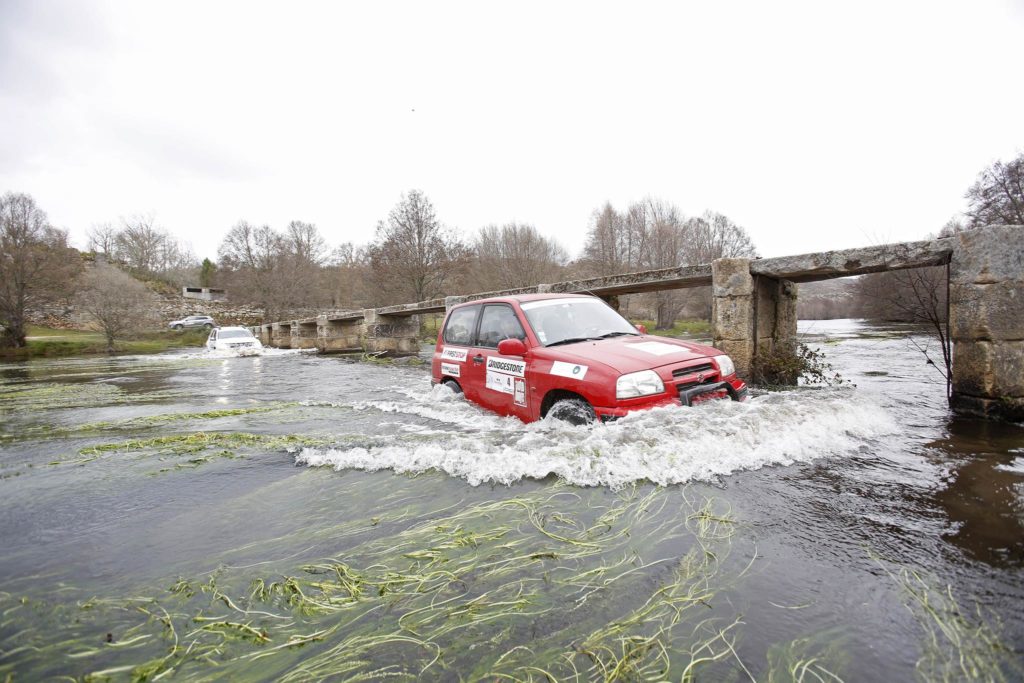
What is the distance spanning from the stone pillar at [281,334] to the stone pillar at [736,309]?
102 ft

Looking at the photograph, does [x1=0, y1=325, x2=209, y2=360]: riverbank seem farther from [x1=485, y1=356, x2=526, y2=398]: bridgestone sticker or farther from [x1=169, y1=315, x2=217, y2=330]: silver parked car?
[x1=485, y1=356, x2=526, y2=398]: bridgestone sticker

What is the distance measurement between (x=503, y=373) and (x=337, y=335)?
22262 millimetres

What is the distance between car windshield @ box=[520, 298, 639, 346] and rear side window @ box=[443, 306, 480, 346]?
3.50ft

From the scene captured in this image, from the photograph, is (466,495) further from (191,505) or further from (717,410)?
(717,410)

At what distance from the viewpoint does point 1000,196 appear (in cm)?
2305

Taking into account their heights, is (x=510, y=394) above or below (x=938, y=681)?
above

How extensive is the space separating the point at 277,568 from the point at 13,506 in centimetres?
271

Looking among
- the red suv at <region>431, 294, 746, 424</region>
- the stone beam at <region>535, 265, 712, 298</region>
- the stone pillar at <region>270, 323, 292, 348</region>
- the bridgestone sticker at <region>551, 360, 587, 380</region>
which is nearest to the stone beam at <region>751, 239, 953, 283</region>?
the stone beam at <region>535, 265, 712, 298</region>

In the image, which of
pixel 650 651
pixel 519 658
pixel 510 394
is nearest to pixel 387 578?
pixel 519 658

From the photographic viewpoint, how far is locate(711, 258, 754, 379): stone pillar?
709 centimetres

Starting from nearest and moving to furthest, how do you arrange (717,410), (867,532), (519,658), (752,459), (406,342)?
(519,658)
(867,532)
(752,459)
(717,410)
(406,342)

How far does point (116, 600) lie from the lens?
208 centimetres

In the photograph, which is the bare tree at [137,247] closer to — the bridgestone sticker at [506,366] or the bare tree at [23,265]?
the bare tree at [23,265]

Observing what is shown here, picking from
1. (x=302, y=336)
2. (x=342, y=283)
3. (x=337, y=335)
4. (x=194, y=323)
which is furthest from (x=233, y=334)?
(x=342, y=283)
